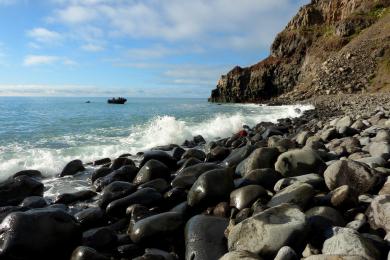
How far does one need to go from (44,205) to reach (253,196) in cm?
447

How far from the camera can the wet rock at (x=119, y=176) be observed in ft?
30.5

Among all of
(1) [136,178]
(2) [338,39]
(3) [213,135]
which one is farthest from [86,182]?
(2) [338,39]

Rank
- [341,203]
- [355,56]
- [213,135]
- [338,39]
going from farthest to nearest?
[338,39], [355,56], [213,135], [341,203]

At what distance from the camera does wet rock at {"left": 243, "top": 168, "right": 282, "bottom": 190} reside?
23.2ft

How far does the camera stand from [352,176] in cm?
596

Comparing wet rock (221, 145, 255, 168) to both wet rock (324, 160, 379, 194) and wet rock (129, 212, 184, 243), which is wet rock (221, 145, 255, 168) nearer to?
wet rock (324, 160, 379, 194)

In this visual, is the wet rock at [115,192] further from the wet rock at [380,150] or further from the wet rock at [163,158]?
the wet rock at [380,150]

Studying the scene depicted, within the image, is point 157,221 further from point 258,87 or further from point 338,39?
point 258,87

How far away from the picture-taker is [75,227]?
573 centimetres

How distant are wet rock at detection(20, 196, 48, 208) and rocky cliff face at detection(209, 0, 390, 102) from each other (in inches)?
1508

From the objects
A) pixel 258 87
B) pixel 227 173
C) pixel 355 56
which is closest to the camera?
pixel 227 173

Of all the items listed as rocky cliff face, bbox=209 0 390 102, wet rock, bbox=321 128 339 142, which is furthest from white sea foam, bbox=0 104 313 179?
rocky cliff face, bbox=209 0 390 102

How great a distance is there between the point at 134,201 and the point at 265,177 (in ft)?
8.22

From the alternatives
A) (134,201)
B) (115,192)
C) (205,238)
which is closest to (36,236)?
(134,201)
